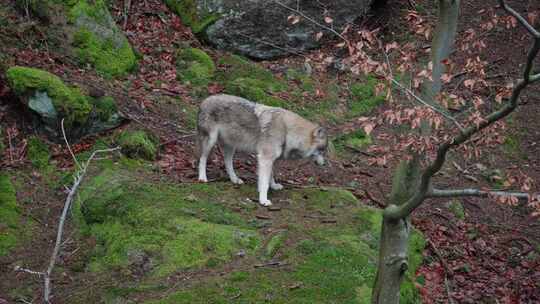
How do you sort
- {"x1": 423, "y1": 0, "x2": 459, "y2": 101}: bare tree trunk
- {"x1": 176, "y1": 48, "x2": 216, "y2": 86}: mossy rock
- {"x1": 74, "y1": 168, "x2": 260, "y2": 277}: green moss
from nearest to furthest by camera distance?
{"x1": 423, "y1": 0, "x2": 459, "y2": 101}: bare tree trunk, {"x1": 74, "y1": 168, "x2": 260, "y2": 277}: green moss, {"x1": 176, "y1": 48, "x2": 216, "y2": 86}: mossy rock

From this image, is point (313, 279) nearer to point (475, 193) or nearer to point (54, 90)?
point (475, 193)

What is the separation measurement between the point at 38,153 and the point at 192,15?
290 inches

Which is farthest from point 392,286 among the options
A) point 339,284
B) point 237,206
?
point 237,206

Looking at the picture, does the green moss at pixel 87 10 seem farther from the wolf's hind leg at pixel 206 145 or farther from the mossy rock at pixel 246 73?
the wolf's hind leg at pixel 206 145

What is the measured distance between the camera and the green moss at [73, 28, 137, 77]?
13.7m

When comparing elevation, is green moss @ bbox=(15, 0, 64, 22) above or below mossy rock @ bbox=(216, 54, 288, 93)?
above

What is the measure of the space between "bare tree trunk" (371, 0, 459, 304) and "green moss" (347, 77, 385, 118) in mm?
8474

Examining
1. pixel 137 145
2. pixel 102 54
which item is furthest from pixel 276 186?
pixel 102 54

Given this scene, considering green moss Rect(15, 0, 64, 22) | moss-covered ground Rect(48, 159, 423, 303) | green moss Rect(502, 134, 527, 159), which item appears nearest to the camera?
moss-covered ground Rect(48, 159, 423, 303)

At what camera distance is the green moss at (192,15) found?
661 inches

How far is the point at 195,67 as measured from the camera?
1523cm

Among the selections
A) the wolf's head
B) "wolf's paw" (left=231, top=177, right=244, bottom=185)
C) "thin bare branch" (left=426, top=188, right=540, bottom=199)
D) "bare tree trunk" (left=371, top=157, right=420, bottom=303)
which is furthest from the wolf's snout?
"thin bare branch" (left=426, top=188, right=540, bottom=199)

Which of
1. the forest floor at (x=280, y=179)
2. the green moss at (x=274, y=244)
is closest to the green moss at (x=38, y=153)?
the forest floor at (x=280, y=179)

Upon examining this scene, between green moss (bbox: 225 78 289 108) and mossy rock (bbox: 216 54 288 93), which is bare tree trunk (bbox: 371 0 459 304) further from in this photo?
mossy rock (bbox: 216 54 288 93)
